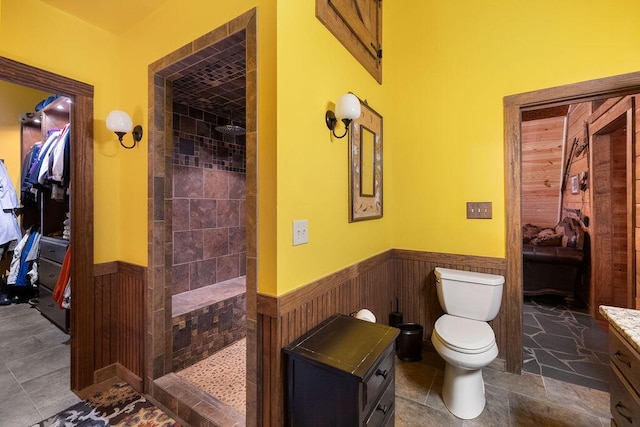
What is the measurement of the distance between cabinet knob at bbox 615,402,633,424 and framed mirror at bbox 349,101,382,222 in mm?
1388

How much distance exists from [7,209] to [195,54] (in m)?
3.69

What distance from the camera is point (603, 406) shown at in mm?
1784

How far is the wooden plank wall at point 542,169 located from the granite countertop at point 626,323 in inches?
179

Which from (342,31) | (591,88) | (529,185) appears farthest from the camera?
(529,185)

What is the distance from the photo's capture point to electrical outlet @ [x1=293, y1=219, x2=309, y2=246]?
1.36m

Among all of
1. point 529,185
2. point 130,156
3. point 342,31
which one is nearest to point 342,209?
point 342,31

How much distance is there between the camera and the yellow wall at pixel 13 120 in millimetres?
3662

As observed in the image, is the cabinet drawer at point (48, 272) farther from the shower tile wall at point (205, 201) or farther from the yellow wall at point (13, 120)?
the yellow wall at point (13, 120)

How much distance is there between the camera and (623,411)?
1030 mm

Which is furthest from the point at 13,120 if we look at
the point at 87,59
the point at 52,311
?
the point at 87,59

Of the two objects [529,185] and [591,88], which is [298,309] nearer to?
[591,88]

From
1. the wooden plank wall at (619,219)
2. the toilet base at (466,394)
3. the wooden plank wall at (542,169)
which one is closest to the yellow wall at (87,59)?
the toilet base at (466,394)

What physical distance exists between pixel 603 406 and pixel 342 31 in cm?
287

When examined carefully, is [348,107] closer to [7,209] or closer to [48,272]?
[48,272]
